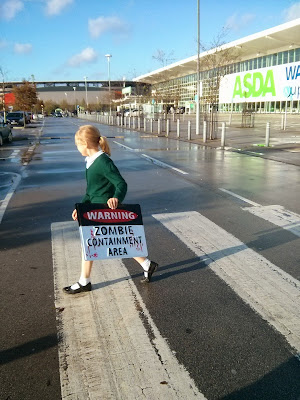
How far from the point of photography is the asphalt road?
8.68 feet

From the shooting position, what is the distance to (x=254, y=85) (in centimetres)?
4609

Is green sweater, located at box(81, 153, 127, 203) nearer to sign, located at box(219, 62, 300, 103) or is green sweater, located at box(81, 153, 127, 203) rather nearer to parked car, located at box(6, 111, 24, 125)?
sign, located at box(219, 62, 300, 103)

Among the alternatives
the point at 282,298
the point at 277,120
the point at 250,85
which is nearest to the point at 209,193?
the point at 282,298

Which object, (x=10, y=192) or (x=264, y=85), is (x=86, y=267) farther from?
(x=264, y=85)

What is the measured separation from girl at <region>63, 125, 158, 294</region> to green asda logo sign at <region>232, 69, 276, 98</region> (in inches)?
1659

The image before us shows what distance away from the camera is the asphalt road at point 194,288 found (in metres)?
2.64

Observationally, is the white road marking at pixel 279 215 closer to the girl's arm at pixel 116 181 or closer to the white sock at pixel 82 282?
the girl's arm at pixel 116 181

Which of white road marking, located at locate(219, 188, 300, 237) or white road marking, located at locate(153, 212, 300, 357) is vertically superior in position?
white road marking, located at locate(153, 212, 300, 357)

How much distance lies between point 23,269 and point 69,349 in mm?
1778

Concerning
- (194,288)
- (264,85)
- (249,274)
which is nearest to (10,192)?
(194,288)

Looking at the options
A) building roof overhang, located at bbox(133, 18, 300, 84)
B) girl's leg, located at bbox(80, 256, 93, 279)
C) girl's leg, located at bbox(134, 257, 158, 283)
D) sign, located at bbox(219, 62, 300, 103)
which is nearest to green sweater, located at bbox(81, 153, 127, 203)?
girl's leg, located at bbox(80, 256, 93, 279)

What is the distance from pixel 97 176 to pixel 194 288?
1.45m

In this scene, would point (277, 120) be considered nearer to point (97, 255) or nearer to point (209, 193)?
point (209, 193)

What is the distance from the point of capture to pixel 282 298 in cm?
368
